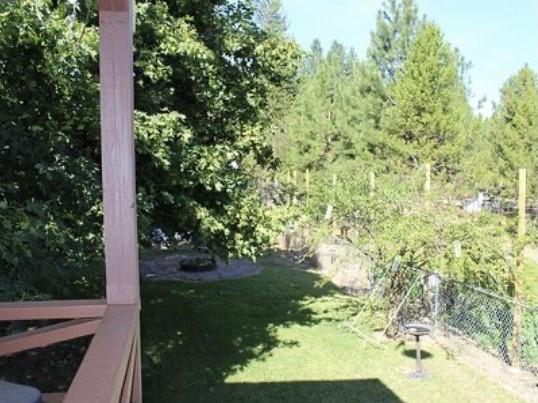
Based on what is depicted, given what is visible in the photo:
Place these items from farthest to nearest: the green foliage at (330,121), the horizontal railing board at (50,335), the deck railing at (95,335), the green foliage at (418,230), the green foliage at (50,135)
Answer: the green foliage at (330,121) → the green foliage at (418,230) → the green foliage at (50,135) → the horizontal railing board at (50,335) → the deck railing at (95,335)

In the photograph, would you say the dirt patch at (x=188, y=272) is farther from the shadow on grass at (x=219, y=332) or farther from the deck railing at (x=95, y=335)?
the deck railing at (x=95, y=335)

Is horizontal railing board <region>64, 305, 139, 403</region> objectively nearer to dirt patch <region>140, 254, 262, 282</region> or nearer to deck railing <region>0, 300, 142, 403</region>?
deck railing <region>0, 300, 142, 403</region>

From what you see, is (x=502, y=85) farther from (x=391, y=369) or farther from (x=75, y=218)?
(x=75, y=218)

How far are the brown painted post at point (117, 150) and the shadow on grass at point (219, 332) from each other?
2.79 meters

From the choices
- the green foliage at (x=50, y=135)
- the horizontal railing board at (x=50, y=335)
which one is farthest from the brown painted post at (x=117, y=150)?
the green foliage at (x=50, y=135)

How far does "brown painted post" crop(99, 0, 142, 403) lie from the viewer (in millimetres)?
1774

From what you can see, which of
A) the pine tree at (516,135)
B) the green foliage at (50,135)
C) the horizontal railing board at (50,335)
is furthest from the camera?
the pine tree at (516,135)

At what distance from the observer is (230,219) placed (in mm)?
5043

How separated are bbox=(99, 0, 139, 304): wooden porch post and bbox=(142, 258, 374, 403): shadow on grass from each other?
2.79 m

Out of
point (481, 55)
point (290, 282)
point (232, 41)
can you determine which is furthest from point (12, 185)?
point (481, 55)

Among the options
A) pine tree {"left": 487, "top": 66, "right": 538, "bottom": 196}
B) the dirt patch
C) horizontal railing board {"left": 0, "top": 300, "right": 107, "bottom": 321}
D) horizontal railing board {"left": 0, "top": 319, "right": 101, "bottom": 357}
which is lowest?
the dirt patch

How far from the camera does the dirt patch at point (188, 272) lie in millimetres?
9156

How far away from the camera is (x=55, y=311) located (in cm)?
182

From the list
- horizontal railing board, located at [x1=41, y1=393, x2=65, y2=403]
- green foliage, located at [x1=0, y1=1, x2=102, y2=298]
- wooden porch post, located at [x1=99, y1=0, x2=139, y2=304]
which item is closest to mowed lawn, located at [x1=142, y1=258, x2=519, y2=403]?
green foliage, located at [x1=0, y1=1, x2=102, y2=298]
